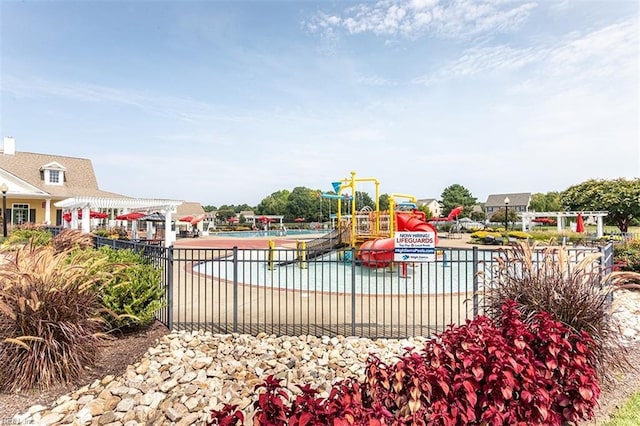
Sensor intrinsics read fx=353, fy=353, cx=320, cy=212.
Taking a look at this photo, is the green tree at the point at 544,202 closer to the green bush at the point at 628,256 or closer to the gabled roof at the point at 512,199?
the gabled roof at the point at 512,199

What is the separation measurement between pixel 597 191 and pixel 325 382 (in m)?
41.8

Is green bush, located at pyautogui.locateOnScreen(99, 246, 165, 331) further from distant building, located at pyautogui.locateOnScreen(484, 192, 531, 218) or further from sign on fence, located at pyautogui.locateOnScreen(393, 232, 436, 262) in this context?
distant building, located at pyautogui.locateOnScreen(484, 192, 531, 218)

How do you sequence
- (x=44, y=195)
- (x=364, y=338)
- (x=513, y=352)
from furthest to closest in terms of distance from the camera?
(x=44, y=195), (x=364, y=338), (x=513, y=352)

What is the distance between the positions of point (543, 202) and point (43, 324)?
313ft

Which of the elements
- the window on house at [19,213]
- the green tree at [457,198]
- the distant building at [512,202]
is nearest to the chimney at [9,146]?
the window on house at [19,213]

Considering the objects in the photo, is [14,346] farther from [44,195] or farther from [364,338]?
[44,195]

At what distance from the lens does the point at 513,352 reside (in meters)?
3.11

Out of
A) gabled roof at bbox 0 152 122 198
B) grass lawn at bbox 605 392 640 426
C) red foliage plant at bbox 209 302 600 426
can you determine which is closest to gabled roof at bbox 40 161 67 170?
gabled roof at bbox 0 152 122 198

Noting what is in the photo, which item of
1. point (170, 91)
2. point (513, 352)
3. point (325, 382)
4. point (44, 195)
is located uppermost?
point (170, 91)

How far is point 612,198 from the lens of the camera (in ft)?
107

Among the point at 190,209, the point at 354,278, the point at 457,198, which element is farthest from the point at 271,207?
the point at 354,278

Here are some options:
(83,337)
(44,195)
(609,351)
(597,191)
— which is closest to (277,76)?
(83,337)

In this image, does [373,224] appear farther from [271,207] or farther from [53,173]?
[271,207]

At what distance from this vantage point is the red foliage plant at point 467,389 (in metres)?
2.31
